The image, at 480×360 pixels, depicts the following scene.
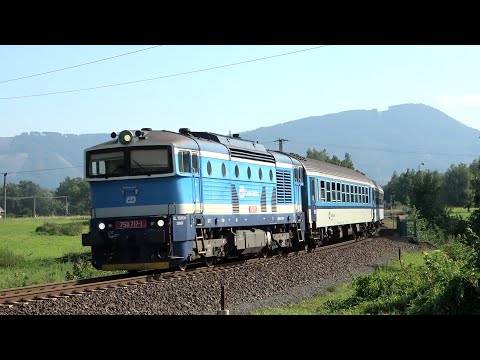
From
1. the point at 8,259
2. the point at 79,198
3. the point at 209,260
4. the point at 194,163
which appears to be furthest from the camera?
the point at 79,198

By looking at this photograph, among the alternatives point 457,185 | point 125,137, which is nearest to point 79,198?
point 457,185

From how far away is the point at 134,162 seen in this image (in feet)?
56.9

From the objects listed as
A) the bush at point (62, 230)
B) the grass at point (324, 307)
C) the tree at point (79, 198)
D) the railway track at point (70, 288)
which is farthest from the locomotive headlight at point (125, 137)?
the tree at point (79, 198)

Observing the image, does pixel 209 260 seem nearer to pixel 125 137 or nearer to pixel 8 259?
pixel 125 137

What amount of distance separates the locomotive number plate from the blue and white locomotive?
0.03 m

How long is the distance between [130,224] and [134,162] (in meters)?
1.69

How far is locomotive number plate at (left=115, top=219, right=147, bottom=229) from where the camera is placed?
16828mm

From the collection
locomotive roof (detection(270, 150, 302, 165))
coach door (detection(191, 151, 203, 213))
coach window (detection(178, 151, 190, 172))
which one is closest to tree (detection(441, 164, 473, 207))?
locomotive roof (detection(270, 150, 302, 165))

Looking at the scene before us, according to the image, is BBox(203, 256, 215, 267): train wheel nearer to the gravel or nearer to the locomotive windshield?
the gravel

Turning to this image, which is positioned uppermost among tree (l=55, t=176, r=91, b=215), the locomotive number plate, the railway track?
tree (l=55, t=176, r=91, b=215)

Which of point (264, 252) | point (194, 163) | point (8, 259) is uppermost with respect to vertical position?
point (194, 163)

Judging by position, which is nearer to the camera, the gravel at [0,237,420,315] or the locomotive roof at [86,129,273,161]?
the gravel at [0,237,420,315]
